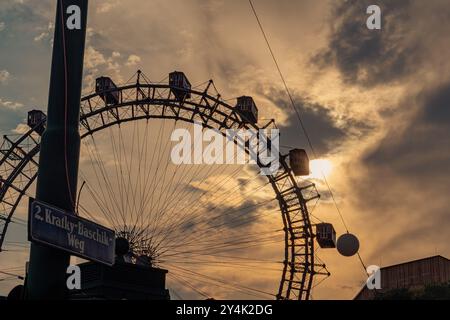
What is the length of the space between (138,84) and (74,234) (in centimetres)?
4623

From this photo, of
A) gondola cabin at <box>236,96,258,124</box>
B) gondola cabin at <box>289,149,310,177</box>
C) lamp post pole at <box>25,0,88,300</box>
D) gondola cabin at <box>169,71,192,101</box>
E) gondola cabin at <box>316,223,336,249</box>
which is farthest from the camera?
gondola cabin at <box>316,223,336,249</box>

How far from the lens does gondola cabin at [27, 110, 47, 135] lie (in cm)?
6309

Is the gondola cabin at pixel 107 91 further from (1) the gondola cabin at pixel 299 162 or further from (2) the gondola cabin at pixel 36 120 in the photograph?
(1) the gondola cabin at pixel 299 162

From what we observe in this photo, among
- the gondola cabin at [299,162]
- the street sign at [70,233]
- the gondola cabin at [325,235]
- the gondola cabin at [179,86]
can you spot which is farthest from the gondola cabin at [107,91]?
the street sign at [70,233]

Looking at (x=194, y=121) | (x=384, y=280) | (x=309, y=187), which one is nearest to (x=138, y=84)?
(x=194, y=121)

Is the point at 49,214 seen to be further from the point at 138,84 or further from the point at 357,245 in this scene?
the point at 138,84

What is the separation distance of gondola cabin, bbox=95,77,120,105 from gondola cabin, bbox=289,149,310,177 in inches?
642

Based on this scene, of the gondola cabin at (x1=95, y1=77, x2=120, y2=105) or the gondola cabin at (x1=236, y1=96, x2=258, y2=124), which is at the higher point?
the gondola cabin at (x1=95, y1=77, x2=120, y2=105)

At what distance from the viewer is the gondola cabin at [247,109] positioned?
198 feet

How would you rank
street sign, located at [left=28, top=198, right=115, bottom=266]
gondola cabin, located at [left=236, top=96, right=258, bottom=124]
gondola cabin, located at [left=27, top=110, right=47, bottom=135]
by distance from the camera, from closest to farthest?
street sign, located at [left=28, top=198, right=115, bottom=266]
gondola cabin, located at [left=236, top=96, right=258, bottom=124]
gondola cabin, located at [left=27, top=110, right=47, bottom=135]

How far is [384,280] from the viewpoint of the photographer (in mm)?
77438

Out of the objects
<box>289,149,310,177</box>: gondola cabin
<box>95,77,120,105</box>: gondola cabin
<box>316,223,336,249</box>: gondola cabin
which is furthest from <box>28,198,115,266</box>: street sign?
<box>316,223,336,249</box>: gondola cabin

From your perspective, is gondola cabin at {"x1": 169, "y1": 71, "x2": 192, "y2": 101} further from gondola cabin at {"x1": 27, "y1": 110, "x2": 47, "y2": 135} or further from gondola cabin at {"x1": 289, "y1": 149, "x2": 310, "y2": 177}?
gondola cabin at {"x1": 27, "y1": 110, "x2": 47, "y2": 135}

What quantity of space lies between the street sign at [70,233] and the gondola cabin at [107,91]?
4572cm
